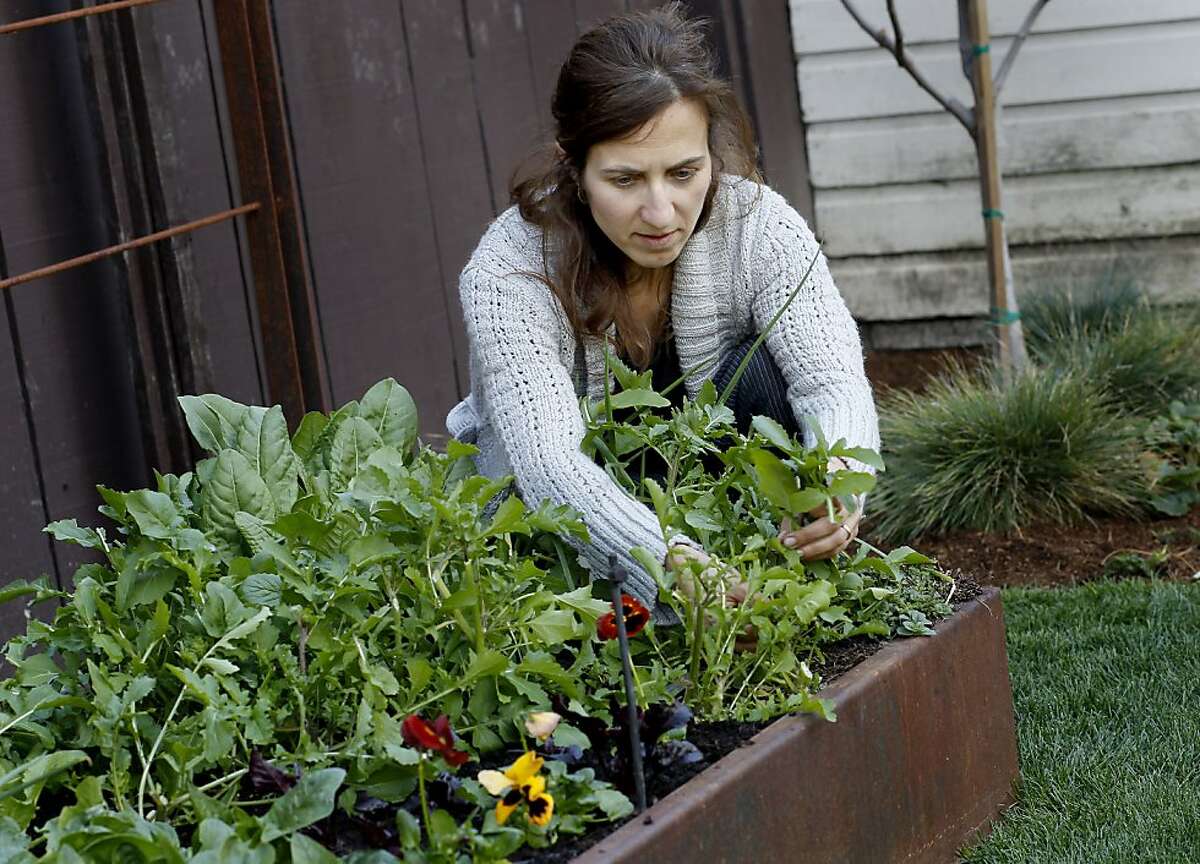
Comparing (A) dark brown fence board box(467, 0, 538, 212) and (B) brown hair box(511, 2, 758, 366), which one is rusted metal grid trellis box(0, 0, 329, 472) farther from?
(A) dark brown fence board box(467, 0, 538, 212)

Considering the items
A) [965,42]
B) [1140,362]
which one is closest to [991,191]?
[965,42]

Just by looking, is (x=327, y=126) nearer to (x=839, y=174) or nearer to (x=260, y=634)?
(x=260, y=634)

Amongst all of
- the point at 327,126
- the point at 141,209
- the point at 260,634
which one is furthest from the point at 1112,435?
the point at 260,634

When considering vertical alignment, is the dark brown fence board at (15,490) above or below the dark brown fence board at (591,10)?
below

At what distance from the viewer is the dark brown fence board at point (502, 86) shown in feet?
14.7

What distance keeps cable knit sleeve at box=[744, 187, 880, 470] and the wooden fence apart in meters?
1.26

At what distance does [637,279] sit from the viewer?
282 centimetres

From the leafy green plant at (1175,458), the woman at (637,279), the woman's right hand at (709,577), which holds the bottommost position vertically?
the leafy green plant at (1175,458)

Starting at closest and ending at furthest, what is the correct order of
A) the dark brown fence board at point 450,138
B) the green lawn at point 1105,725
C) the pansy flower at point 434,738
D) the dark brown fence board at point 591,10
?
Answer: 1. the pansy flower at point 434,738
2. the green lawn at point 1105,725
3. the dark brown fence board at point 450,138
4. the dark brown fence board at point 591,10

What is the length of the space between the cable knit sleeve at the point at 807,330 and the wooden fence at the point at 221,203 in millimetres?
1261

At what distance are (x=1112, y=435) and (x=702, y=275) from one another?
1792 mm

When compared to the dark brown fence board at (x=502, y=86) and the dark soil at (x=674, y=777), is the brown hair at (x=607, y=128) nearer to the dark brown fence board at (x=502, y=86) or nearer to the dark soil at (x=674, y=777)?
the dark soil at (x=674, y=777)

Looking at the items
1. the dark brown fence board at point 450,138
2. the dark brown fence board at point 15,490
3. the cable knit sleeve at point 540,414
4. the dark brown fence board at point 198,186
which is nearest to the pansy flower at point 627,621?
the cable knit sleeve at point 540,414

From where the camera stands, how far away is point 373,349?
4.00m
